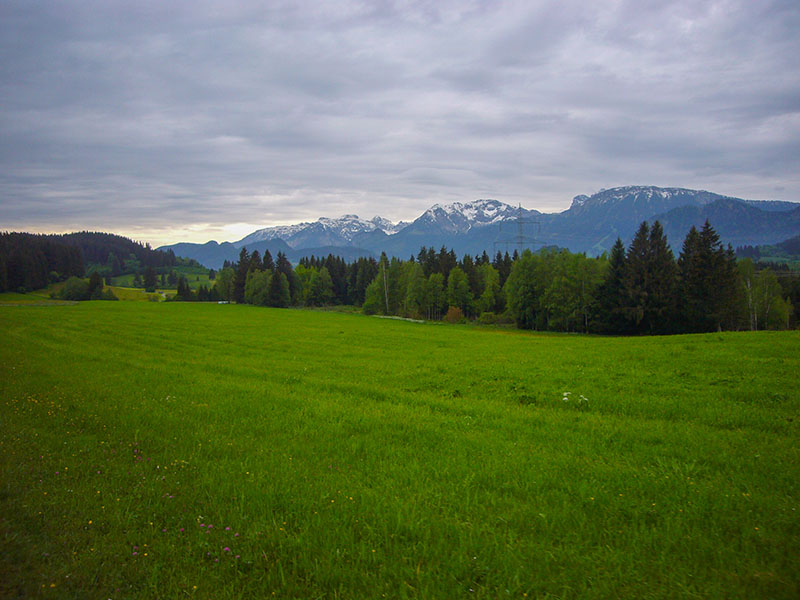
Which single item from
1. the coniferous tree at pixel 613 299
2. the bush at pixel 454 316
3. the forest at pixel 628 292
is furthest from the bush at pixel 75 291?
the coniferous tree at pixel 613 299

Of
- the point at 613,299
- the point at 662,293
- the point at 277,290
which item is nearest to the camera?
the point at 662,293

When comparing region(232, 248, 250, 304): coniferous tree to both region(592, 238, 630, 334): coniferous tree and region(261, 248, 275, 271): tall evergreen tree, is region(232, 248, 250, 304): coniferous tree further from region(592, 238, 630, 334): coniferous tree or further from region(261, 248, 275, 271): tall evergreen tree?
region(592, 238, 630, 334): coniferous tree

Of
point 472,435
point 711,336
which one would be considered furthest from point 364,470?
point 711,336

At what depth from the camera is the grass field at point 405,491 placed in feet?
15.5

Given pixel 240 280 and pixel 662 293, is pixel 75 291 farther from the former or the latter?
pixel 662 293

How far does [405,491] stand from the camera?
6.68 metres

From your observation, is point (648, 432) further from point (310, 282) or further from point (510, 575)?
point (310, 282)

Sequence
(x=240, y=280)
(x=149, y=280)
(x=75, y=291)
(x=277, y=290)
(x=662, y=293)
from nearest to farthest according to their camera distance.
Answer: (x=662, y=293), (x=277, y=290), (x=75, y=291), (x=240, y=280), (x=149, y=280)

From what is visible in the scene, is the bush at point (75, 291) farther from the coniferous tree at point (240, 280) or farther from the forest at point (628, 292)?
the forest at point (628, 292)

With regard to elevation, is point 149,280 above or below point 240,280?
above

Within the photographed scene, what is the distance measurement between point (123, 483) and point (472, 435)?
6.90 m

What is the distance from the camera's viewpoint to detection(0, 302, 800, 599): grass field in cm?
473

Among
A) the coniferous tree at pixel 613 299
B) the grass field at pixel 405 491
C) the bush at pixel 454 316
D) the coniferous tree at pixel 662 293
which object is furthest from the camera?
the bush at pixel 454 316

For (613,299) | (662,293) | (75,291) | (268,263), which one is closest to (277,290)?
(268,263)
